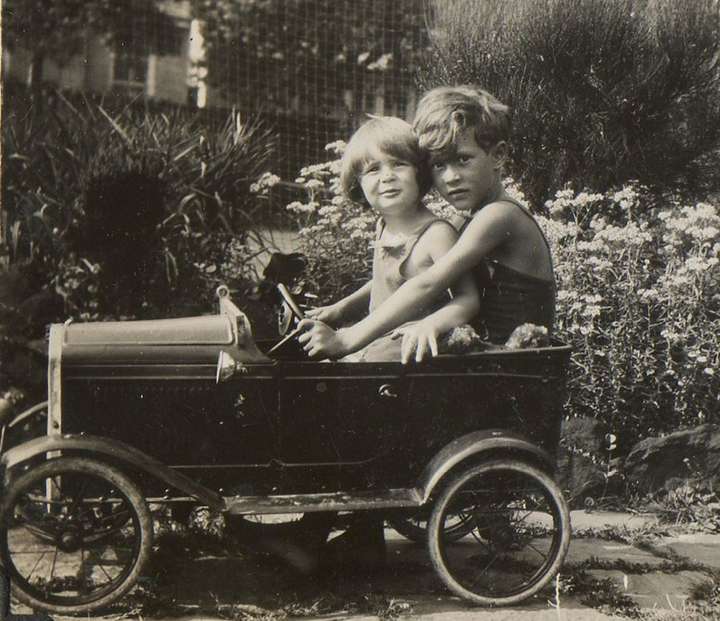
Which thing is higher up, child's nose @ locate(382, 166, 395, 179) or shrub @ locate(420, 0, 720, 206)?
shrub @ locate(420, 0, 720, 206)

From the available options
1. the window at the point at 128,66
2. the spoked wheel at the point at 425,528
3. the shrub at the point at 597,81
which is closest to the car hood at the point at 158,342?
the spoked wheel at the point at 425,528

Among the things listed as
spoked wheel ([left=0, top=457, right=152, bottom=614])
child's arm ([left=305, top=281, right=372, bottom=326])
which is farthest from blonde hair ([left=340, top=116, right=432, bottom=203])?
spoked wheel ([left=0, top=457, right=152, bottom=614])

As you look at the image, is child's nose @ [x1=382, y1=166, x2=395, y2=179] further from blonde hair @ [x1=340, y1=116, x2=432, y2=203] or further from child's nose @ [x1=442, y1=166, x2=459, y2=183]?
child's nose @ [x1=442, y1=166, x2=459, y2=183]

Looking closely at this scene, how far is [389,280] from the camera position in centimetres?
290

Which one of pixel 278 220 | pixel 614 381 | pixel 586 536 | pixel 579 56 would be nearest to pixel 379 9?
pixel 278 220

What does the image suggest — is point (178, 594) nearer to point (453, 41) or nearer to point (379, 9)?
point (453, 41)

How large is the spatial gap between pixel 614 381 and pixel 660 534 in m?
0.79

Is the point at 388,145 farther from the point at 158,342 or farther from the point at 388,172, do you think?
the point at 158,342

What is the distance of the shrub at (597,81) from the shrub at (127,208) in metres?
1.48

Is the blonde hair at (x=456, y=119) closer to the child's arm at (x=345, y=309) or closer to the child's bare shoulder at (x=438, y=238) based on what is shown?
the child's bare shoulder at (x=438, y=238)

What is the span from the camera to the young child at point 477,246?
270 centimetres

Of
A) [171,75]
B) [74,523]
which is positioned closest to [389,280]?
[74,523]

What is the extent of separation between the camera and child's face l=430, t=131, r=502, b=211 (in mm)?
2814

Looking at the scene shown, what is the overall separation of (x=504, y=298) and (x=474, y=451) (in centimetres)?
54
